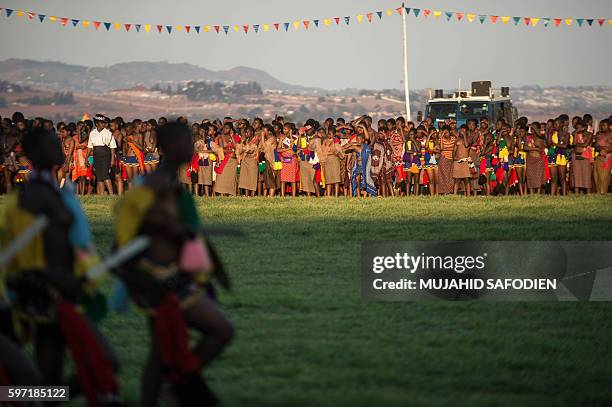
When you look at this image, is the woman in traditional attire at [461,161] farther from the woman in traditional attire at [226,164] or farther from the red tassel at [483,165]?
the woman in traditional attire at [226,164]

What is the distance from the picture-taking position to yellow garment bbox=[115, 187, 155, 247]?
660 cm

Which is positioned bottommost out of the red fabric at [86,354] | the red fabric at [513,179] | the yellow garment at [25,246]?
the red fabric at [513,179]

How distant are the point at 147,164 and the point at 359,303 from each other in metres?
16.1

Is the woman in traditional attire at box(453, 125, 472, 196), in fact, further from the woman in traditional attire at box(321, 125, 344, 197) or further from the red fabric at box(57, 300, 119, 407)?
the red fabric at box(57, 300, 119, 407)

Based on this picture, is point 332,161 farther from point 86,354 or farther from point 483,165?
point 86,354

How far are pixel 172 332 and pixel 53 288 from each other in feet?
2.19

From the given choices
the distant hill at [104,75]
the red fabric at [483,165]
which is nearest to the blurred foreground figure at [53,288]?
the red fabric at [483,165]

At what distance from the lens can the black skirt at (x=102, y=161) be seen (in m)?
27.4

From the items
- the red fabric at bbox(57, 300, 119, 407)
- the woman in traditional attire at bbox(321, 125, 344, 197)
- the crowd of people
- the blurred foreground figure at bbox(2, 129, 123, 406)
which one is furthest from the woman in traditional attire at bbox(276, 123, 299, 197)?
the red fabric at bbox(57, 300, 119, 407)

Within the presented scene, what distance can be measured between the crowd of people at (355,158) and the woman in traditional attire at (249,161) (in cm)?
2

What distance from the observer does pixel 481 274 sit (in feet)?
46.2

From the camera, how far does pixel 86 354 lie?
6531mm

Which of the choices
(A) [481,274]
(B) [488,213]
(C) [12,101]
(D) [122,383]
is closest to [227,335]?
(D) [122,383]

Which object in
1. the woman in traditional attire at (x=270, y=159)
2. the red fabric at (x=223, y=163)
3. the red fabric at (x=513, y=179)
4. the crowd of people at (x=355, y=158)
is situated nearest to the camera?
the crowd of people at (x=355, y=158)
